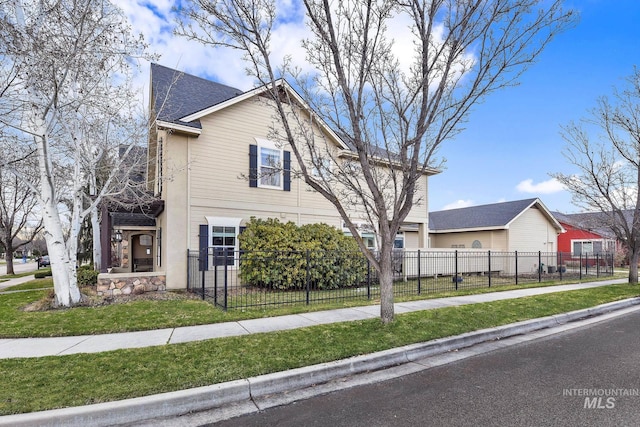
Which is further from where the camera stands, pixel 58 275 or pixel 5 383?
pixel 58 275

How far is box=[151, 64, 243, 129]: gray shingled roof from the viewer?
1217cm

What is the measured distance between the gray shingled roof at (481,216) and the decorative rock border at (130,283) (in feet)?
60.6

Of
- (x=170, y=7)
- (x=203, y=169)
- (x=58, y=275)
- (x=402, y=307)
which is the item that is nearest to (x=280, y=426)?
(x=402, y=307)

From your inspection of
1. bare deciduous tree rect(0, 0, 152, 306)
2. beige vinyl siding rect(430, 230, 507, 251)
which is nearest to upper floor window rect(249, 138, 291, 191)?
bare deciduous tree rect(0, 0, 152, 306)

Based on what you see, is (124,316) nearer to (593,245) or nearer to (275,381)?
(275,381)

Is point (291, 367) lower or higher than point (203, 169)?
lower

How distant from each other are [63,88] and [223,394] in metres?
9.13

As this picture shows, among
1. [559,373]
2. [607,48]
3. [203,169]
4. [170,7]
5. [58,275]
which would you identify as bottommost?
[559,373]

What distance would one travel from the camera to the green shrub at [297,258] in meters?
11.2

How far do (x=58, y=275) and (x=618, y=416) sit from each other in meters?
11.1

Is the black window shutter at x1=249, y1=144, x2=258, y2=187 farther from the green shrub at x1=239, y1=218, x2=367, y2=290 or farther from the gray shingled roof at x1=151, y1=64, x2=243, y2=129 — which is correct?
the gray shingled roof at x1=151, y1=64, x2=243, y2=129

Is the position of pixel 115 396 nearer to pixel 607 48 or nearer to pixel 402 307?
pixel 402 307

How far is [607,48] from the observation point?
11.8 m

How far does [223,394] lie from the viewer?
3990mm
